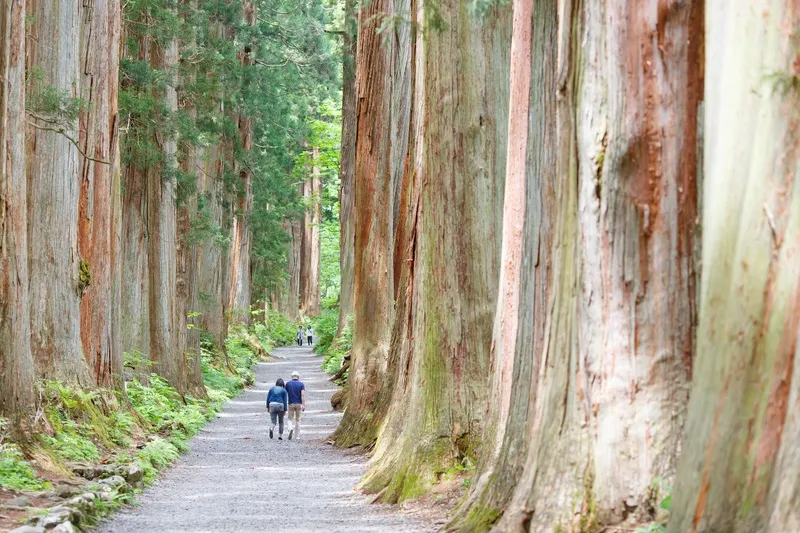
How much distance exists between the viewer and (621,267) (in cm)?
562

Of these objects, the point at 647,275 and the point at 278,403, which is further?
the point at 278,403

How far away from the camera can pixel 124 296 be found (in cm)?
2033

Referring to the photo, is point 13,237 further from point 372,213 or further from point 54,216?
point 372,213

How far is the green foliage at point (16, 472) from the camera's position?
9.34 m

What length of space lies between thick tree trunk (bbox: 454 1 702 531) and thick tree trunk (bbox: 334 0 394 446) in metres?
11.8

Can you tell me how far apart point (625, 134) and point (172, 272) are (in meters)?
17.4

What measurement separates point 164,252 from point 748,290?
18000mm

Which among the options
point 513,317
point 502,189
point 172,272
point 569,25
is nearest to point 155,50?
point 172,272

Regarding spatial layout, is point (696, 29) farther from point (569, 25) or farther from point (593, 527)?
point (593, 527)

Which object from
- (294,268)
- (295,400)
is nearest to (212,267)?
(295,400)

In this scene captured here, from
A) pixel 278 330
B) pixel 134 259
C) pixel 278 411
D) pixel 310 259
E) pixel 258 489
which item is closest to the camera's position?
pixel 258 489

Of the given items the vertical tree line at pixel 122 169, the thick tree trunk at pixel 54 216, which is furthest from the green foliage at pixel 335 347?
the thick tree trunk at pixel 54 216

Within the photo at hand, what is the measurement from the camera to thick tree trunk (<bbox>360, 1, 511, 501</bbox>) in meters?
10.4

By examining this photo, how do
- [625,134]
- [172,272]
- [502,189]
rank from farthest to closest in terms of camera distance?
[172,272], [502,189], [625,134]
